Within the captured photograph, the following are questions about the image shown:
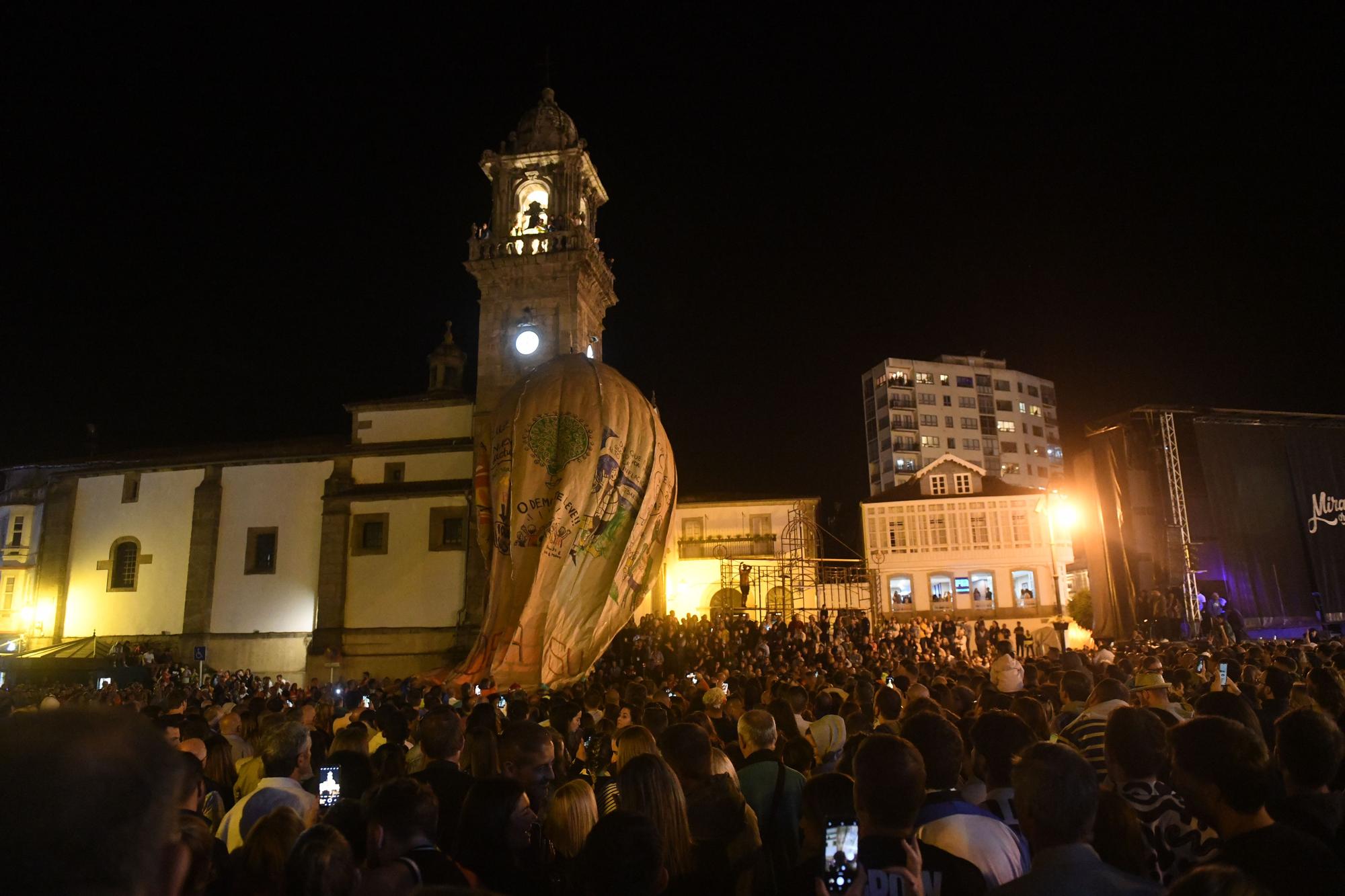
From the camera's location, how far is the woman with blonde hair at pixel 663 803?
3.94 m

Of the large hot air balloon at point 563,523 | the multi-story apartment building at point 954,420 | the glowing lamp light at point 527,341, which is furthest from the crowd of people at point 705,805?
the multi-story apartment building at point 954,420

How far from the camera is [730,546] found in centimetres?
4781

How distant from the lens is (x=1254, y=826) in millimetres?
3617

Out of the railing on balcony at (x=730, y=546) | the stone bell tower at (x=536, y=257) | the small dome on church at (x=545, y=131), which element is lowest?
the railing on balcony at (x=730, y=546)

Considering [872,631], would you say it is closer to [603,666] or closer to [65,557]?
[603,666]

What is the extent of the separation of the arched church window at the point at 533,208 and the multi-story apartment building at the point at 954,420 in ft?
155

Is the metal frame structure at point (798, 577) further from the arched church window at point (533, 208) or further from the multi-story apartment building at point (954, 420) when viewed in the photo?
the multi-story apartment building at point (954, 420)

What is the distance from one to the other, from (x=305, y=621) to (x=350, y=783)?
31186 mm

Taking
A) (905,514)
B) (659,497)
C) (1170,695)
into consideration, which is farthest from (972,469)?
(1170,695)

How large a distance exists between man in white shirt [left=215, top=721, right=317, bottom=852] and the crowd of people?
0.02 meters

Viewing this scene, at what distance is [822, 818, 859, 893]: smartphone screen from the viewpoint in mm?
2863

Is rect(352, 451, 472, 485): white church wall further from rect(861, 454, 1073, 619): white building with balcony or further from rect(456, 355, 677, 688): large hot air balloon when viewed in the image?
rect(861, 454, 1073, 619): white building with balcony

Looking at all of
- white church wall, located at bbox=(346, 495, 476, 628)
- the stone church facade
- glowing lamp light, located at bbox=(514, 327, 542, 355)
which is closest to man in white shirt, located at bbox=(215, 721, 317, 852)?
the stone church facade

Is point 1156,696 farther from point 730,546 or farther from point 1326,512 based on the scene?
point 730,546
